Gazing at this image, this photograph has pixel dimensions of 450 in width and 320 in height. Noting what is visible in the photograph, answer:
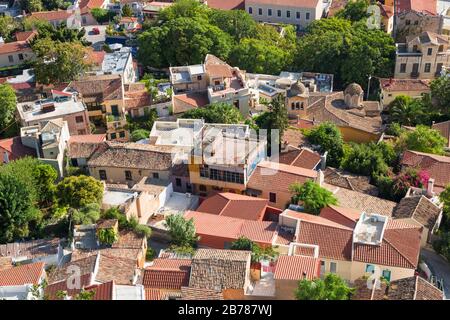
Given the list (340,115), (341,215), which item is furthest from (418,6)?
(341,215)

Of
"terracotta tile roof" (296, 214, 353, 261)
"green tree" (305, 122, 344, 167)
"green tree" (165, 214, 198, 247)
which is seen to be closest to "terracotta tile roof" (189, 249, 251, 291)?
"green tree" (165, 214, 198, 247)

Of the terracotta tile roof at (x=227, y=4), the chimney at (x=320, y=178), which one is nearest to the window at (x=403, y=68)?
the chimney at (x=320, y=178)

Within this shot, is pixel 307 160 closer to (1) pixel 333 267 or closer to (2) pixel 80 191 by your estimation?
(1) pixel 333 267

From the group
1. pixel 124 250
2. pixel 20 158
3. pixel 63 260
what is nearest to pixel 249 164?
pixel 124 250

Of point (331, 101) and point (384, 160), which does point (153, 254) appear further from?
point (331, 101)

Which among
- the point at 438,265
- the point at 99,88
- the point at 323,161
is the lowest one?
the point at 438,265

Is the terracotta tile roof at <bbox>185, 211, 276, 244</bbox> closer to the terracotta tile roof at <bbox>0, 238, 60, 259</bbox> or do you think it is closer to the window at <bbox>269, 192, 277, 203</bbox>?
the window at <bbox>269, 192, 277, 203</bbox>
